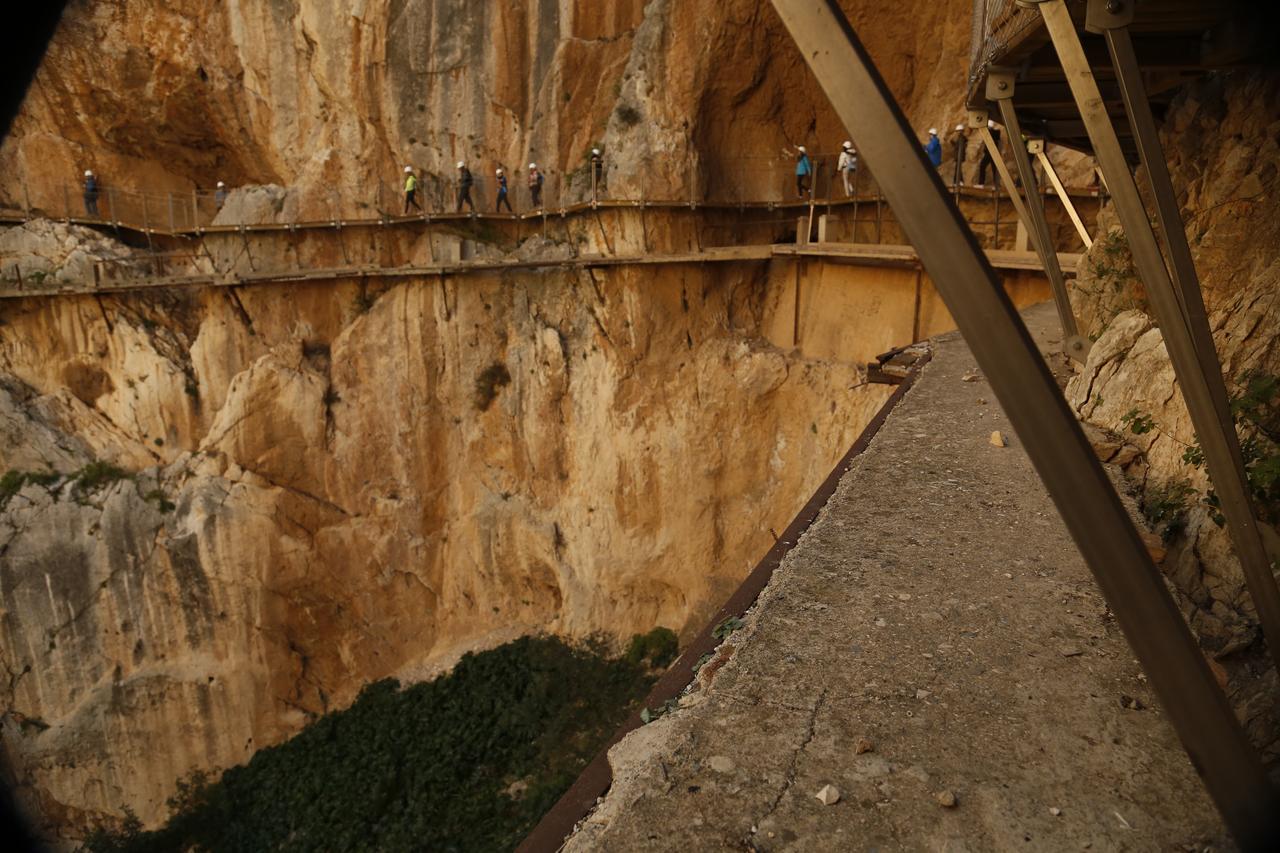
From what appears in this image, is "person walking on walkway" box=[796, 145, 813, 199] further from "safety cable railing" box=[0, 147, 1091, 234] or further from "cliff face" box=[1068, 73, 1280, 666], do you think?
"cliff face" box=[1068, 73, 1280, 666]

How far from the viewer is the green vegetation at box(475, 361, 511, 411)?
1571cm

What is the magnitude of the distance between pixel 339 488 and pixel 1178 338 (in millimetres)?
15662

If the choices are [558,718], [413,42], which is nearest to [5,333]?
[413,42]

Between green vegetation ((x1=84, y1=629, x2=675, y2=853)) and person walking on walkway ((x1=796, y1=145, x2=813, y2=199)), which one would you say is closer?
green vegetation ((x1=84, y1=629, x2=675, y2=853))

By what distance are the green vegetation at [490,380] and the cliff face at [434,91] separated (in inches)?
172

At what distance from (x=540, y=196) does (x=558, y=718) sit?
10.7 metres

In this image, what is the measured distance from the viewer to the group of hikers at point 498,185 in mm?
15172

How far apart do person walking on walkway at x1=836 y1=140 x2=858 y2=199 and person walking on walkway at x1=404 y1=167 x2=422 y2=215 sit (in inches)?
362

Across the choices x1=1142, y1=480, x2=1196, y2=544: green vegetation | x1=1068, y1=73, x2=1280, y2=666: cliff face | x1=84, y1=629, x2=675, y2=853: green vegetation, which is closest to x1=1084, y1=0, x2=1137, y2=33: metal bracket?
x1=1068, y1=73, x2=1280, y2=666: cliff face

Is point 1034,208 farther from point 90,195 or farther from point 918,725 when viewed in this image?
point 90,195

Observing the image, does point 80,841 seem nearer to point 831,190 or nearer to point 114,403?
point 114,403

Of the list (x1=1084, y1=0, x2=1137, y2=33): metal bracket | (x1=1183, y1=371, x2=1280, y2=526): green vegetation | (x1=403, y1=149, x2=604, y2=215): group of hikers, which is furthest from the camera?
(x1=403, y1=149, x2=604, y2=215): group of hikers

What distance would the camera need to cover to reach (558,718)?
43.3 ft

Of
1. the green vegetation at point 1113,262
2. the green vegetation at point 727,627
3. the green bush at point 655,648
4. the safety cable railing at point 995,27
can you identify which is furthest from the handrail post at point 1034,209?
the green bush at point 655,648
